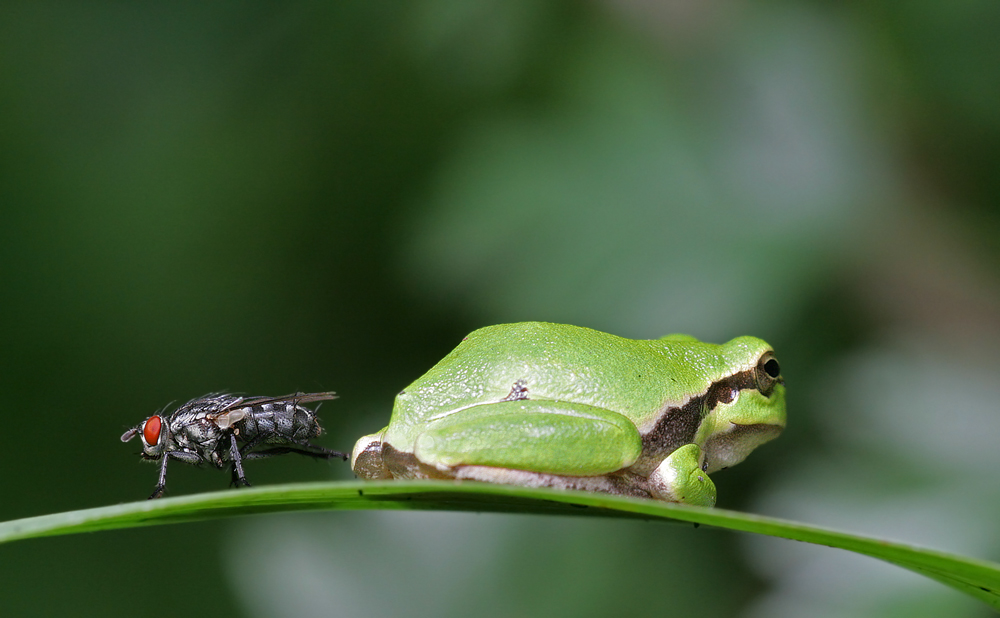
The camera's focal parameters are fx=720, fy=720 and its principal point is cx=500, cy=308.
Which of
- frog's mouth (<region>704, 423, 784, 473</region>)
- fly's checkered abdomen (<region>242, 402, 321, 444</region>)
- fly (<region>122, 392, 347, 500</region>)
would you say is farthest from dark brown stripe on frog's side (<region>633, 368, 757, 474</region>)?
fly's checkered abdomen (<region>242, 402, 321, 444</region>)

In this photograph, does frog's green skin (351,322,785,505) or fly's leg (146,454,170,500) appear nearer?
frog's green skin (351,322,785,505)

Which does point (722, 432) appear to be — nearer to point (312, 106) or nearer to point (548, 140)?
point (548, 140)

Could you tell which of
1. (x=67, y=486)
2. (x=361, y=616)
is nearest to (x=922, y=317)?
(x=361, y=616)

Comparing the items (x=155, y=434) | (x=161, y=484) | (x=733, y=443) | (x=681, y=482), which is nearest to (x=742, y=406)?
(x=733, y=443)

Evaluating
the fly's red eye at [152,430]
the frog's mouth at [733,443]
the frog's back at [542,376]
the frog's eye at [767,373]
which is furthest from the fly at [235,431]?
the frog's eye at [767,373]

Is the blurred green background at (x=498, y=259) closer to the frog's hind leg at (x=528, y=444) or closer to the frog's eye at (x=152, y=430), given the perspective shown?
the frog's eye at (x=152, y=430)

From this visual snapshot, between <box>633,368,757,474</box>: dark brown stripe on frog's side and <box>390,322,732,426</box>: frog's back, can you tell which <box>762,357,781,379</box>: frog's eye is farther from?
<box>390,322,732,426</box>: frog's back
